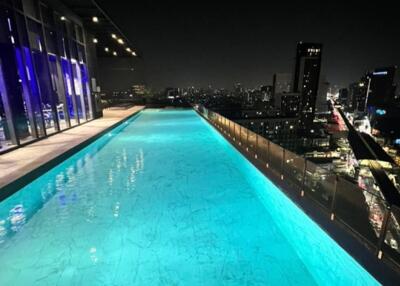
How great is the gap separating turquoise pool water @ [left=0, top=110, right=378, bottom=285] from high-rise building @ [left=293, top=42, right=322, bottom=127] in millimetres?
58094

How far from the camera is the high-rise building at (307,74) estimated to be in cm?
6047

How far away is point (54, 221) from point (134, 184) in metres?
1.56

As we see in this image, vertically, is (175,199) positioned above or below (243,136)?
below

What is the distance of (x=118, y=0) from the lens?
31.1 feet

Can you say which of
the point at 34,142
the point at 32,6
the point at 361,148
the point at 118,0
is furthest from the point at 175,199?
the point at 361,148

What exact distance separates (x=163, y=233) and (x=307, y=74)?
73280 millimetres

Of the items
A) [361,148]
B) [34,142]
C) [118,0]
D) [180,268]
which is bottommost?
[361,148]

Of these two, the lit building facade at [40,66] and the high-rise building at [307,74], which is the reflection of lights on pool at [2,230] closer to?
the lit building facade at [40,66]

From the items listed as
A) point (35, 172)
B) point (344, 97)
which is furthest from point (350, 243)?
point (344, 97)

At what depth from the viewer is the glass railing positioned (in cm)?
202

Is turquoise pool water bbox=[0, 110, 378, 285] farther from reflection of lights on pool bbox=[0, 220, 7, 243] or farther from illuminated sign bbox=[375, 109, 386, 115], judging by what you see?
illuminated sign bbox=[375, 109, 386, 115]

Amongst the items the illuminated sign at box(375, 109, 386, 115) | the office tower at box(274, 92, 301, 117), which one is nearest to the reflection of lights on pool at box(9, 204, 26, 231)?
the office tower at box(274, 92, 301, 117)

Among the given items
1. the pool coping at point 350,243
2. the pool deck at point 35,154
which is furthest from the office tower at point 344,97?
the pool coping at point 350,243

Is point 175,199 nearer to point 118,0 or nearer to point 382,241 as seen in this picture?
point 382,241
